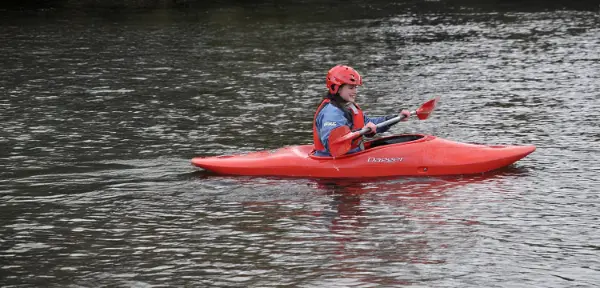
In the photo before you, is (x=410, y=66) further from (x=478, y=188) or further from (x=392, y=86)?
(x=478, y=188)

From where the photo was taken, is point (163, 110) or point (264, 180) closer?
point (264, 180)

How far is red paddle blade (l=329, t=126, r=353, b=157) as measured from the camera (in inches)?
423

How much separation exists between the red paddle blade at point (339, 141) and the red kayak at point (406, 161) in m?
0.09

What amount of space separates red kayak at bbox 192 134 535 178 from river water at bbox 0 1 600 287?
191mm

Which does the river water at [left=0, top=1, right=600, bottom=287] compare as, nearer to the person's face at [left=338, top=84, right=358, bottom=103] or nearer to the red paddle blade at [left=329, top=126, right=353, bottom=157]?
the red paddle blade at [left=329, top=126, right=353, bottom=157]

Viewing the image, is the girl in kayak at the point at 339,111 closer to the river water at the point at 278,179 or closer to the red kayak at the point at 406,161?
the red kayak at the point at 406,161

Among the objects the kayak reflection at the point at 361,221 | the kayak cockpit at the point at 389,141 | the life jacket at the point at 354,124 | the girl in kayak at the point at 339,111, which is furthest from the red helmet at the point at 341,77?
the kayak reflection at the point at 361,221

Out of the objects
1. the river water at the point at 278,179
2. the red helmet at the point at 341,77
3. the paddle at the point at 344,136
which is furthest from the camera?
the red helmet at the point at 341,77

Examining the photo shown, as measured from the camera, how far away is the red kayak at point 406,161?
10.8 metres

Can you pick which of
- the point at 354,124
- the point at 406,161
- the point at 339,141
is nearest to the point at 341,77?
the point at 354,124

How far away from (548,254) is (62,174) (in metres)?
5.78

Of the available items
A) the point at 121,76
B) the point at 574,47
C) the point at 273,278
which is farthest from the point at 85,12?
the point at 273,278

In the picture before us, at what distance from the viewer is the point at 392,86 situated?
723 inches

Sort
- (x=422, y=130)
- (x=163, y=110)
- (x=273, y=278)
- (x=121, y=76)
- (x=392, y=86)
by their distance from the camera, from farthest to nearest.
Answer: (x=121, y=76), (x=392, y=86), (x=163, y=110), (x=422, y=130), (x=273, y=278)
